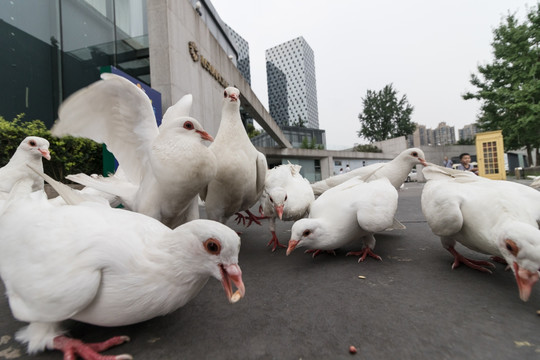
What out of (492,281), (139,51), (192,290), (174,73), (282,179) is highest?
(139,51)

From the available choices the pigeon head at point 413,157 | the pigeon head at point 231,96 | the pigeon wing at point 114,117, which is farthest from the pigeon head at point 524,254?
the pigeon wing at point 114,117

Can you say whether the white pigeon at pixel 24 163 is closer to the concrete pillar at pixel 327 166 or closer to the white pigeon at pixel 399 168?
the white pigeon at pixel 399 168

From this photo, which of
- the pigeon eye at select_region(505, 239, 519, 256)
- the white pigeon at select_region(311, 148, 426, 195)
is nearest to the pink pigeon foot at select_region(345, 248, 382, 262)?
the pigeon eye at select_region(505, 239, 519, 256)

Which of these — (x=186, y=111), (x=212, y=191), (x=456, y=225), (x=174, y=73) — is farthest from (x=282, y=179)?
(x=174, y=73)

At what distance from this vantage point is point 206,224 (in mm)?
1058

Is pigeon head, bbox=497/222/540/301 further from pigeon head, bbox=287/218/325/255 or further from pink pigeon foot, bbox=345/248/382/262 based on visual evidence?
pigeon head, bbox=287/218/325/255

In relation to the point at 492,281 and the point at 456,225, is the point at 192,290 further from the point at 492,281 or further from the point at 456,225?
the point at 492,281

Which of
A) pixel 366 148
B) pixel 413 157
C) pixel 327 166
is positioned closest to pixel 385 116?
pixel 366 148

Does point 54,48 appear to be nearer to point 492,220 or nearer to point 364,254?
point 364,254

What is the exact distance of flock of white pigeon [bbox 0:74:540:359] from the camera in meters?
1.00

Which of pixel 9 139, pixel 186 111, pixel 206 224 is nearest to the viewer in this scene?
pixel 206 224

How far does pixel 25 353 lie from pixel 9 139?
176 inches

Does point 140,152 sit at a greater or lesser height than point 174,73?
lesser

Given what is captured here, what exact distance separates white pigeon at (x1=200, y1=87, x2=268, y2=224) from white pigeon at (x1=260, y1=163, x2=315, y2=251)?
10.7 inches
